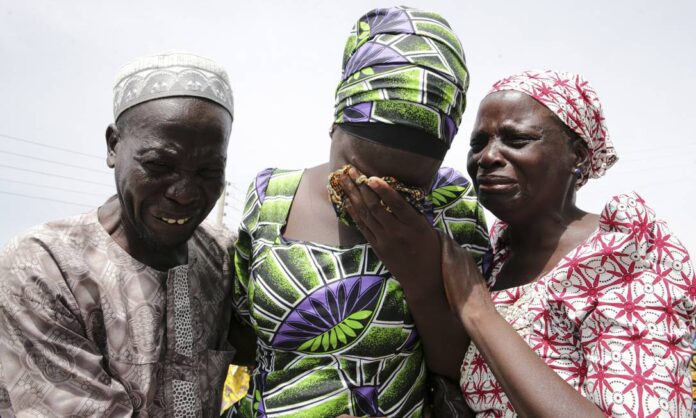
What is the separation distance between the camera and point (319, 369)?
205cm

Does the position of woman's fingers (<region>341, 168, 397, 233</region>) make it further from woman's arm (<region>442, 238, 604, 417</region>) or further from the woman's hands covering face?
woman's arm (<region>442, 238, 604, 417</region>)

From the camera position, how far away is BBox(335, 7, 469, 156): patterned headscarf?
1854 mm

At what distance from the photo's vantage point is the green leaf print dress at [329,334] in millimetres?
2014

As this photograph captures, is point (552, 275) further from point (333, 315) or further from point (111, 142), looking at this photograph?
point (111, 142)

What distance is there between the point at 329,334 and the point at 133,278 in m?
0.74

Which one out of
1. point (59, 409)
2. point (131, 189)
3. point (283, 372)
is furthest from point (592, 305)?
point (59, 409)

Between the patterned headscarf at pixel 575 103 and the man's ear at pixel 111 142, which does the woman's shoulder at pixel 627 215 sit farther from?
the man's ear at pixel 111 142

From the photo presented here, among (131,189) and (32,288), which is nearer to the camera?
(32,288)

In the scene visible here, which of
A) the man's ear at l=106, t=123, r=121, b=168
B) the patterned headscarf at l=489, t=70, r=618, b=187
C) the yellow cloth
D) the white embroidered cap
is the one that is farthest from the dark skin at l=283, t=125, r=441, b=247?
the yellow cloth

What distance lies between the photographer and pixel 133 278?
211 cm

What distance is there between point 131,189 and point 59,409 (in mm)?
734

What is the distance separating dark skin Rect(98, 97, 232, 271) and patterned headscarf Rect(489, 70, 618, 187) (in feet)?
3.68

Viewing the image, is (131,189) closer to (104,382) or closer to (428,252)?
(104,382)

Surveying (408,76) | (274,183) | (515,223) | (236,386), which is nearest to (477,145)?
(515,223)
